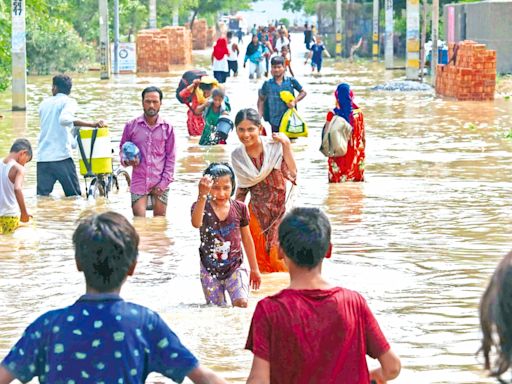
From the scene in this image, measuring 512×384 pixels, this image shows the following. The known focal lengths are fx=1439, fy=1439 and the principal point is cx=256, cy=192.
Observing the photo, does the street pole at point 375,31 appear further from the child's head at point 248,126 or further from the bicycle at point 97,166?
the child's head at point 248,126

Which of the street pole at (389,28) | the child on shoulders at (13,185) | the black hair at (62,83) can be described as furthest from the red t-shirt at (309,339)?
the street pole at (389,28)

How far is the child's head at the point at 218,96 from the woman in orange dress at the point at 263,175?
9258 mm

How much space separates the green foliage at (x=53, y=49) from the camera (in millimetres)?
A: 47500

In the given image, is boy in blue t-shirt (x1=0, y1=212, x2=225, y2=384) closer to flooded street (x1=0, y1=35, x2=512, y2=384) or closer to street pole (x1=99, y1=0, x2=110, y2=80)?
flooded street (x1=0, y1=35, x2=512, y2=384)

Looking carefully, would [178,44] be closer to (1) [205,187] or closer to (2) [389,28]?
(2) [389,28]

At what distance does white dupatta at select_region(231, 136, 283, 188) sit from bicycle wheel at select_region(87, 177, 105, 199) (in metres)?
5.53

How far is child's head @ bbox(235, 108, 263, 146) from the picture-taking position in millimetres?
10000

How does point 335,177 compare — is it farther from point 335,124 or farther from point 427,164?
point 427,164

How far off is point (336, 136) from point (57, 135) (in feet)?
10.5

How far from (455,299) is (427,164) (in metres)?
9.16

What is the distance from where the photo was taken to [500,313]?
3.46 metres

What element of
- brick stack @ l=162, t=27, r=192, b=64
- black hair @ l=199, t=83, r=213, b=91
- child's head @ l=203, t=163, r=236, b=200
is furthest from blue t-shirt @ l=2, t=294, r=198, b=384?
brick stack @ l=162, t=27, r=192, b=64

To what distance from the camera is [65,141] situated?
15406 millimetres

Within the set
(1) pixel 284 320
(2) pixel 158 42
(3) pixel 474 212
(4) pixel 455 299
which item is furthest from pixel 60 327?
(2) pixel 158 42
